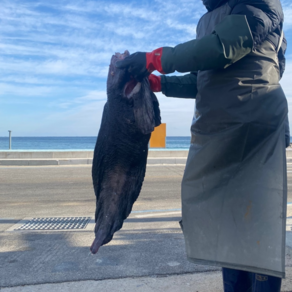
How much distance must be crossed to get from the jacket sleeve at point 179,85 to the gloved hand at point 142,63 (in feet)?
1.12

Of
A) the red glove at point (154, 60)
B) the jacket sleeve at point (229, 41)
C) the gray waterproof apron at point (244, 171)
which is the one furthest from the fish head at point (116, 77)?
the gray waterproof apron at point (244, 171)

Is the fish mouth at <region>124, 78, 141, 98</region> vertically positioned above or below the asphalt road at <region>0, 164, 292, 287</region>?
above

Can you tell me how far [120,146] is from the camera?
5.39ft

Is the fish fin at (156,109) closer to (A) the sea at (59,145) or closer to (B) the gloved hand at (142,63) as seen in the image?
(B) the gloved hand at (142,63)

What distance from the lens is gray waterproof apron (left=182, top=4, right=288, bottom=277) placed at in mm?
1381

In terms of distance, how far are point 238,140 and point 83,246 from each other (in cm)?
264

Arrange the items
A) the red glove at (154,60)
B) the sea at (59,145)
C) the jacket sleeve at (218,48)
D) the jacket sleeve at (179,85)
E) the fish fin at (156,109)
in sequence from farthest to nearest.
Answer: the sea at (59,145), the jacket sleeve at (179,85), the fish fin at (156,109), the red glove at (154,60), the jacket sleeve at (218,48)

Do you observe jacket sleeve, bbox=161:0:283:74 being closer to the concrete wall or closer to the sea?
the concrete wall

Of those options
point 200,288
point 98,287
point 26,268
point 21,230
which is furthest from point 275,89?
point 21,230

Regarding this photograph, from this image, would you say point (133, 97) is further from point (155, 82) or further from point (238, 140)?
point (238, 140)

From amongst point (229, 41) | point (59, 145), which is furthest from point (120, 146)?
point (59, 145)

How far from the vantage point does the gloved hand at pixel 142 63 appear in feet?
4.65

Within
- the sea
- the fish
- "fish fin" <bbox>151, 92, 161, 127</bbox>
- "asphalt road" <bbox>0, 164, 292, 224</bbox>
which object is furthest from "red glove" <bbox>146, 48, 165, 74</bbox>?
the sea

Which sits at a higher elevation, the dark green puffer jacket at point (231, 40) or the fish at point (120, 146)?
the dark green puffer jacket at point (231, 40)
